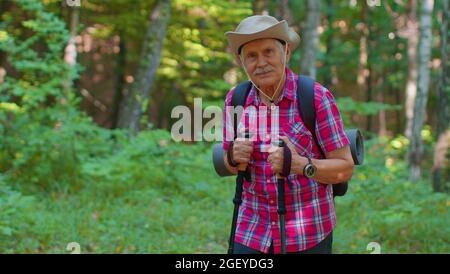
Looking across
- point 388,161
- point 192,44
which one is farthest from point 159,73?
point 388,161

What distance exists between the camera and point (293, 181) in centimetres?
281

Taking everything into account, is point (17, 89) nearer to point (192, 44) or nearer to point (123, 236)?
point (123, 236)

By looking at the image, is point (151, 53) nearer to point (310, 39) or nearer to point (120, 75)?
point (310, 39)

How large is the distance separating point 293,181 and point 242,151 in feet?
0.99

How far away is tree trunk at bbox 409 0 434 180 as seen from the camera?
36.7 ft

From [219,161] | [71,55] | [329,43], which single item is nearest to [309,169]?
[219,161]

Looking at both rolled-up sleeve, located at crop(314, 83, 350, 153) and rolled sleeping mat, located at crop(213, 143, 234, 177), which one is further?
rolled sleeping mat, located at crop(213, 143, 234, 177)

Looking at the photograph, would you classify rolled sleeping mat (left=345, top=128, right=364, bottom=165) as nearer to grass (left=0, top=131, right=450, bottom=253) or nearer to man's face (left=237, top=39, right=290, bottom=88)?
man's face (left=237, top=39, right=290, bottom=88)

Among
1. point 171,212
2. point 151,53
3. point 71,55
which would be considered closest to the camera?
point 171,212

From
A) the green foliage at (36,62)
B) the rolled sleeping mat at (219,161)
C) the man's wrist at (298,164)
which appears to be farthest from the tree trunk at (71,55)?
the man's wrist at (298,164)

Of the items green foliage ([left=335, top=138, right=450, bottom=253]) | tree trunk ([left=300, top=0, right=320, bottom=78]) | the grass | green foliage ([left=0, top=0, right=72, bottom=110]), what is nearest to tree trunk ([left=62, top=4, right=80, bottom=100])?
green foliage ([left=0, top=0, right=72, bottom=110])

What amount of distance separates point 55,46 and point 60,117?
105 cm

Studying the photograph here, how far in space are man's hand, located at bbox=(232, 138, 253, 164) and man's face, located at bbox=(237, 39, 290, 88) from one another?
0.32 metres

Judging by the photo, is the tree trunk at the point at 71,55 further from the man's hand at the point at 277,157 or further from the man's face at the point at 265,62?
the man's hand at the point at 277,157
